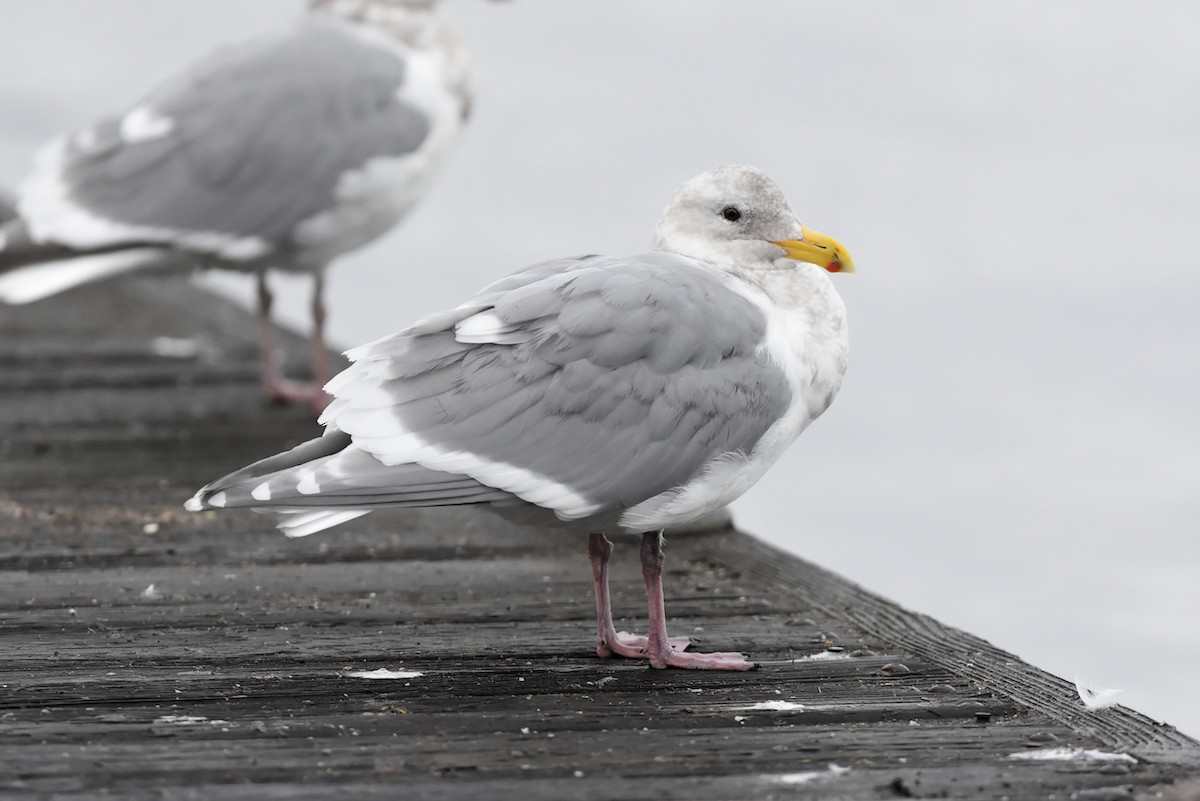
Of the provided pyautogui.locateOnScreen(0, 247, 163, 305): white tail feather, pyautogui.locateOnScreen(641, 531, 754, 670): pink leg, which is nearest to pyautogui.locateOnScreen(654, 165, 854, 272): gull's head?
pyautogui.locateOnScreen(641, 531, 754, 670): pink leg

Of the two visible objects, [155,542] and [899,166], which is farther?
[899,166]

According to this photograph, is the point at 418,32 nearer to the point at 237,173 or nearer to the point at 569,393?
the point at 237,173

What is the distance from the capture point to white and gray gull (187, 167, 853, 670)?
126 inches

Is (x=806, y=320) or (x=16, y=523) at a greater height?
(x=806, y=320)

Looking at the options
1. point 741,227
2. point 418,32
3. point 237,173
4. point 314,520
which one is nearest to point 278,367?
point 237,173

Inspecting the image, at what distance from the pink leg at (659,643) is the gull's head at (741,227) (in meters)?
0.63

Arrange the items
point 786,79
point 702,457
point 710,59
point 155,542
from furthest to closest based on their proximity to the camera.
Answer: point 710,59 → point 786,79 → point 155,542 → point 702,457

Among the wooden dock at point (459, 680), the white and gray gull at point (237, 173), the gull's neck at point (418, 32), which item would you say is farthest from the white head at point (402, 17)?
the wooden dock at point (459, 680)

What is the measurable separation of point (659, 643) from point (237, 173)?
3409mm

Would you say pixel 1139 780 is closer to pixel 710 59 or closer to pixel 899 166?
pixel 899 166

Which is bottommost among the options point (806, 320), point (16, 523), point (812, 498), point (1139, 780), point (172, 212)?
point (812, 498)

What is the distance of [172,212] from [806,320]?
10.8 ft

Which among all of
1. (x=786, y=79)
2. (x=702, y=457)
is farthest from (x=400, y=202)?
(x=786, y=79)

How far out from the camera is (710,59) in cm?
2248
